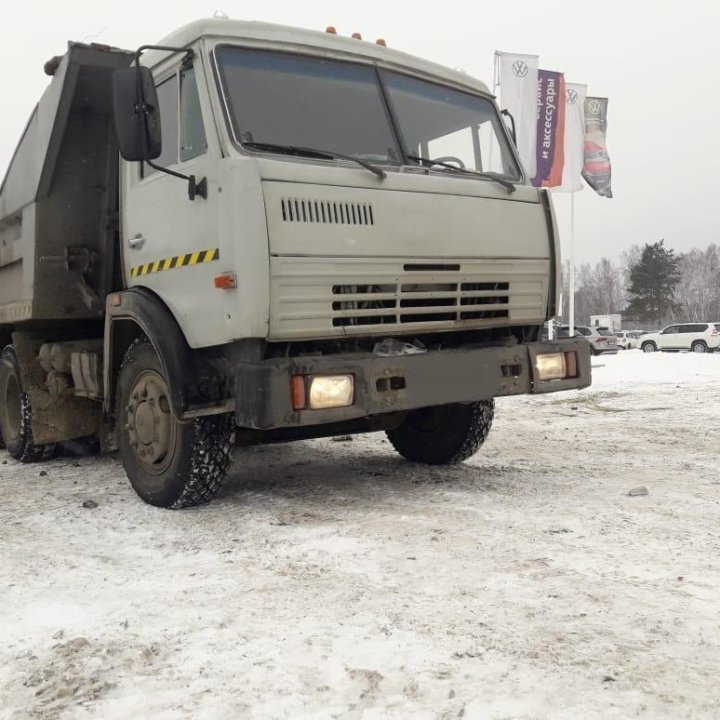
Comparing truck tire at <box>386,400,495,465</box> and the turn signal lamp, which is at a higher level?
the turn signal lamp

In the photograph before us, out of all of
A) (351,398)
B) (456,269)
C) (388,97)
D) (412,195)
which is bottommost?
(351,398)

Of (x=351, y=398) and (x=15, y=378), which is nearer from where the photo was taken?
(x=351, y=398)

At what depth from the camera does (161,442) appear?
184 inches

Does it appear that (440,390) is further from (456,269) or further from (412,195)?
(412,195)

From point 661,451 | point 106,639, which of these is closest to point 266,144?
point 106,639

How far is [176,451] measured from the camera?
452 centimetres

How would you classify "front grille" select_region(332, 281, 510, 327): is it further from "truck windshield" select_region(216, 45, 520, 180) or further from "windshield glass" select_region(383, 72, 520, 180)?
"windshield glass" select_region(383, 72, 520, 180)

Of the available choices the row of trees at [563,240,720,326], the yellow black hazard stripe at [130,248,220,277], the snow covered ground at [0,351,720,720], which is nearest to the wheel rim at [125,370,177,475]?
the snow covered ground at [0,351,720,720]

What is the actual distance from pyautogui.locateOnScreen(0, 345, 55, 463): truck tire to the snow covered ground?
0.99 metres

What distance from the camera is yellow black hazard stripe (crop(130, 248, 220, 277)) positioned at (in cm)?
419

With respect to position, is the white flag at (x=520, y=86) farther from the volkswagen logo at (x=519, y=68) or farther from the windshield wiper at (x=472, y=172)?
the windshield wiper at (x=472, y=172)

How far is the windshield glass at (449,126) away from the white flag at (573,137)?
16986 mm

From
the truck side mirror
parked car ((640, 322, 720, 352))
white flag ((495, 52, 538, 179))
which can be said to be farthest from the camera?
parked car ((640, 322, 720, 352))

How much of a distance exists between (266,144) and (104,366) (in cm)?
200
